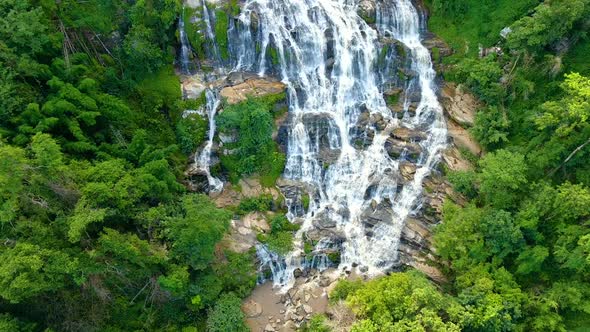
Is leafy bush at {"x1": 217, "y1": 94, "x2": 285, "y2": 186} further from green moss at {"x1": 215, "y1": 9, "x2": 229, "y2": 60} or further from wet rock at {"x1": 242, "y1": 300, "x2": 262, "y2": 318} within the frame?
wet rock at {"x1": 242, "y1": 300, "x2": 262, "y2": 318}

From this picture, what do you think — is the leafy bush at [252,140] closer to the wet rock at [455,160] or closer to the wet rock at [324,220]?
the wet rock at [324,220]

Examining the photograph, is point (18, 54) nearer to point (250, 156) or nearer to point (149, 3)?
point (149, 3)

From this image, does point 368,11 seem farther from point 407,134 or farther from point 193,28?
point 193,28

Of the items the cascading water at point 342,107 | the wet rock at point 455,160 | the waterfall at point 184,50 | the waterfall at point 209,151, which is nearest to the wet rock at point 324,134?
the cascading water at point 342,107

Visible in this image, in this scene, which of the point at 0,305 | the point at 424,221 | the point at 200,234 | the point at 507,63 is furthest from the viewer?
the point at 507,63

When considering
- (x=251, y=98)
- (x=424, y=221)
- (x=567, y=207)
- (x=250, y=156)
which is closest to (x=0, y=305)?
(x=250, y=156)
